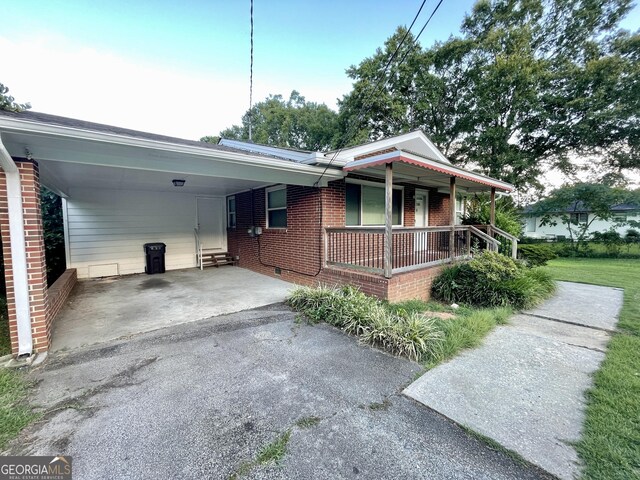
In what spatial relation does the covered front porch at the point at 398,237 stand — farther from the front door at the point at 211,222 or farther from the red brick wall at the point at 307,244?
the front door at the point at 211,222

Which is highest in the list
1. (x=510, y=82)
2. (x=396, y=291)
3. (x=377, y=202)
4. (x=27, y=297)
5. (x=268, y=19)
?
(x=510, y=82)

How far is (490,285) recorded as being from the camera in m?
5.48

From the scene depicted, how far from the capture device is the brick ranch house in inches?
128

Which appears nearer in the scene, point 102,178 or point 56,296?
point 56,296

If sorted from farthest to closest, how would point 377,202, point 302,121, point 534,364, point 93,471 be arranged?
point 302,121 → point 377,202 → point 534,364 → point 93,471

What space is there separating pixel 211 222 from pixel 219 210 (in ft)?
1.78

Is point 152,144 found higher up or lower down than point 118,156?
higher up

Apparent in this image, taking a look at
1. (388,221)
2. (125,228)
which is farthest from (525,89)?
(125,228)

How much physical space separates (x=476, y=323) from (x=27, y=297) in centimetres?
590

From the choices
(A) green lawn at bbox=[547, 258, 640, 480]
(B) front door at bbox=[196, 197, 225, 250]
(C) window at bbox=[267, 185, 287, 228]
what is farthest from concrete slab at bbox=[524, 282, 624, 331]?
(B) front door at bbox=[196, 197, 225, 250]

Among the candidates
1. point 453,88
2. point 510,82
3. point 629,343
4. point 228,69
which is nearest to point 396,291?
point 629,343

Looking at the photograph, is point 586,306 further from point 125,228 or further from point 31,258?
point 125,228

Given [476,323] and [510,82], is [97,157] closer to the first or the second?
[476,323]

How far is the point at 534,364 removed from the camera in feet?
10.5
